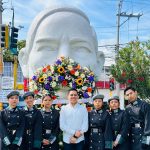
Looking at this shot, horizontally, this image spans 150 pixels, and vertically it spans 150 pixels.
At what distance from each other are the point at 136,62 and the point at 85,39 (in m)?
10.8

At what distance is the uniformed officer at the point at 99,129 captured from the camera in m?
6.29

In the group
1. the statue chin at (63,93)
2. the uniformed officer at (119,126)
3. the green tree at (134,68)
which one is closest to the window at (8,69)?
the green tree at (134,68)

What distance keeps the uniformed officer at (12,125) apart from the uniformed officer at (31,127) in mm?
149

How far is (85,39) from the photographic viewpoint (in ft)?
24.9

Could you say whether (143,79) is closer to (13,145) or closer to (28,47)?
(28,47)

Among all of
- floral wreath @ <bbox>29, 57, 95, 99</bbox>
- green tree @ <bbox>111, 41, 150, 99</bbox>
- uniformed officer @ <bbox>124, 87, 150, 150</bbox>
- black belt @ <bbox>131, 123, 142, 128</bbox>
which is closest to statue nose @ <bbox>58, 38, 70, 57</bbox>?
floral wreath @ <bbox>29, 57, 95, 99</bbox>

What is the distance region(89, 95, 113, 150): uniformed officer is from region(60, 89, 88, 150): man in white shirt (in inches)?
8.1

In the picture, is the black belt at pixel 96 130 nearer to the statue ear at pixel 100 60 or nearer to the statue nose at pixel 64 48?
the statue nose at pixel 64 48

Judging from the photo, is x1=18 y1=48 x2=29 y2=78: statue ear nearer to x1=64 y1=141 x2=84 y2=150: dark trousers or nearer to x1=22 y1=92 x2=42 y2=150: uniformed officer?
x1=22 y1=92 x2=42 y2=150: uniformed officer

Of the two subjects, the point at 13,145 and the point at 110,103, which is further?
the point at 110,103

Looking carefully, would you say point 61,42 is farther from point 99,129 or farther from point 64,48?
point 99,129

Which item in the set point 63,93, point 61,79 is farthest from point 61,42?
point 63,93

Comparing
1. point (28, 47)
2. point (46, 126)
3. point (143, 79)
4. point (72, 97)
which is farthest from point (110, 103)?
point (143, 79)

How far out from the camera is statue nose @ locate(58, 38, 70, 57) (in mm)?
7367
